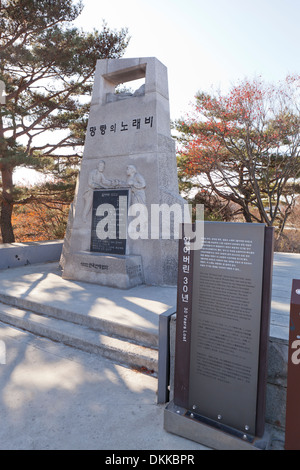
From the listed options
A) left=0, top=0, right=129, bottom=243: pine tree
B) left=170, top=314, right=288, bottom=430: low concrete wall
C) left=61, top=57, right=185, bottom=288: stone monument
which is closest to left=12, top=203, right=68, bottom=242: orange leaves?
A: left=0, top=0, right=129, bottom=243: pine tree

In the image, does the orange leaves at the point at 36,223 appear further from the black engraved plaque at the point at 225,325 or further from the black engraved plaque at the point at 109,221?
the black engraved plaque at the point at 225,325

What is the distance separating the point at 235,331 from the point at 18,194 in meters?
10.3

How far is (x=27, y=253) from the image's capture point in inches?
290

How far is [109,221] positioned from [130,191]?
681 millimetres

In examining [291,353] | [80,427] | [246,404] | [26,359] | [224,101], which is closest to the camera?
[291,353]

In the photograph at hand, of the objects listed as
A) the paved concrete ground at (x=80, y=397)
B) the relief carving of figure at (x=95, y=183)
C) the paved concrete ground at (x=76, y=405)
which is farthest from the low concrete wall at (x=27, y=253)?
→ the paved concrete ground at (x=76, y=405)

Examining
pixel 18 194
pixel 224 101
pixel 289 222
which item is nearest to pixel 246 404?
pixel 18 194

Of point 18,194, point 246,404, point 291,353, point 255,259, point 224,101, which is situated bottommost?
point 246,404

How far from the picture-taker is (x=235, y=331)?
1.74 metres

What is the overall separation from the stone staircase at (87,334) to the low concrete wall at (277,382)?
112cm

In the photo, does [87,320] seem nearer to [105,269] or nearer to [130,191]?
[105,269]

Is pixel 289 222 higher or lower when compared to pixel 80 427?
higher

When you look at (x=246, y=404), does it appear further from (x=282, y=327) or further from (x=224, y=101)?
(x=224, y=101)

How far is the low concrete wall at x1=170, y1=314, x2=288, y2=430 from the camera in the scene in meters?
1.79
